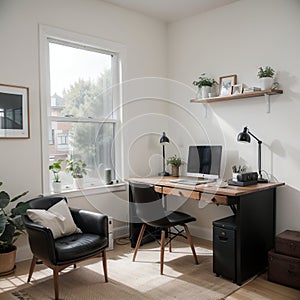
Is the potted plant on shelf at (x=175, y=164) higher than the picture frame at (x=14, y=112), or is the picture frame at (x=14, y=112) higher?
the picture frame at (x=14, y=112)

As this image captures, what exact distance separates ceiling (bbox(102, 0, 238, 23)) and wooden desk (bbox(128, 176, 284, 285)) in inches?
84.9

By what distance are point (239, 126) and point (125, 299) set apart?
2.27m

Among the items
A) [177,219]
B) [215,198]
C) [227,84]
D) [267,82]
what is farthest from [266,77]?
[177,219]

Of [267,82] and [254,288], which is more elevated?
[267,82]

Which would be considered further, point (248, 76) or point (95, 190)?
point (95, 190)

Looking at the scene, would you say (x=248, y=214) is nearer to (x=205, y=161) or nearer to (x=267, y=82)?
(x=205, y=161)

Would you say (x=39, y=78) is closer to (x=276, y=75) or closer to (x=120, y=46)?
(x=120, y=46)

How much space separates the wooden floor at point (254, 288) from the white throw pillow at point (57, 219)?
1.66ft

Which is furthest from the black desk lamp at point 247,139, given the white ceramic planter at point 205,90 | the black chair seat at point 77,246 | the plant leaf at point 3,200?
the plant leaf at point 3,200

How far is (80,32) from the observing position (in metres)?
3.71

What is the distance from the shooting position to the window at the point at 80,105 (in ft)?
11.9

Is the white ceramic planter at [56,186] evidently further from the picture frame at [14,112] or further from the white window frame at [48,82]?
the picture frame at [14,112]

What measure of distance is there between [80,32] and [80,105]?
2.70ft

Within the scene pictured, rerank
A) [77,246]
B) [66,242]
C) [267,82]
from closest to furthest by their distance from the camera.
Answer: [77,246] < [66,242] < [267,82]
